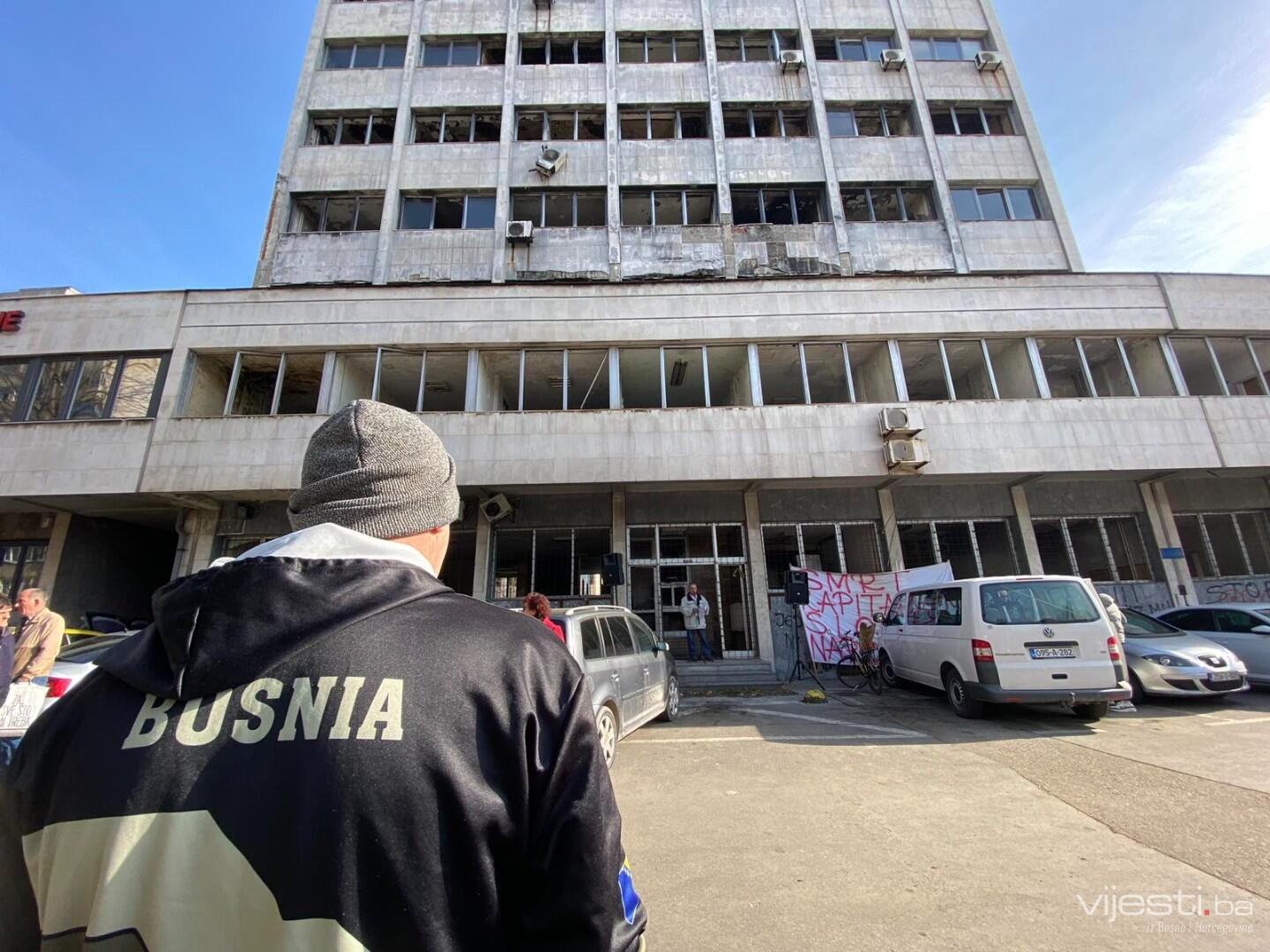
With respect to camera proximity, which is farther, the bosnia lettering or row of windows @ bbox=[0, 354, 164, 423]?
row of windows @ bbox=[0, 354, 164, 423]

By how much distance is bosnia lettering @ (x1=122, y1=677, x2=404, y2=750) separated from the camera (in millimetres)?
869

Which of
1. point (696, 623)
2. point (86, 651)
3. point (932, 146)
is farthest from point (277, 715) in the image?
point (932, 146)

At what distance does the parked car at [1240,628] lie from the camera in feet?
27.6

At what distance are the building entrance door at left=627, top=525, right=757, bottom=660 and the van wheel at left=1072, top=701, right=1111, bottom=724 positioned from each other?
21.4 ft

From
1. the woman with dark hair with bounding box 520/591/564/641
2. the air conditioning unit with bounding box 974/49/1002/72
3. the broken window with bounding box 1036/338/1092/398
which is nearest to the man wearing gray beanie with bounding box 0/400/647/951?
the woman with dark hair with bounding box 520/591/564/641

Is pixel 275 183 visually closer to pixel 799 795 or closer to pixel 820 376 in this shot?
pixel 820 376

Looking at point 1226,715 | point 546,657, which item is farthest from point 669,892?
point 1226,715

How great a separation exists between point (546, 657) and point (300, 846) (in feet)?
1.57

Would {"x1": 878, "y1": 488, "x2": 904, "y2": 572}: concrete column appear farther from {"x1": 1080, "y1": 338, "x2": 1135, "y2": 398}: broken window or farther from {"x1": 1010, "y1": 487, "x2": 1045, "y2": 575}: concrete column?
{"x1": 1080, "y1": 338, "x2": 1135, "y2": 398}: broken window

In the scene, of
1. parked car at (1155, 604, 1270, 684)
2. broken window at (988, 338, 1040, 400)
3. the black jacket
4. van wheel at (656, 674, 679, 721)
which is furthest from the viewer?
broken window at (988, 338, 1040, 400)

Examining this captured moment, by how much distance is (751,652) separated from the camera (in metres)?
12.7

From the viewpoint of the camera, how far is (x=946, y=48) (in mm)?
18625

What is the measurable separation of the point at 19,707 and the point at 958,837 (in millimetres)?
6993

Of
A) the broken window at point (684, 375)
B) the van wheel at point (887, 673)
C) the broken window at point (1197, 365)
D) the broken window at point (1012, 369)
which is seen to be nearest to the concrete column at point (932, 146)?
the broken window at point (1012, 369)
